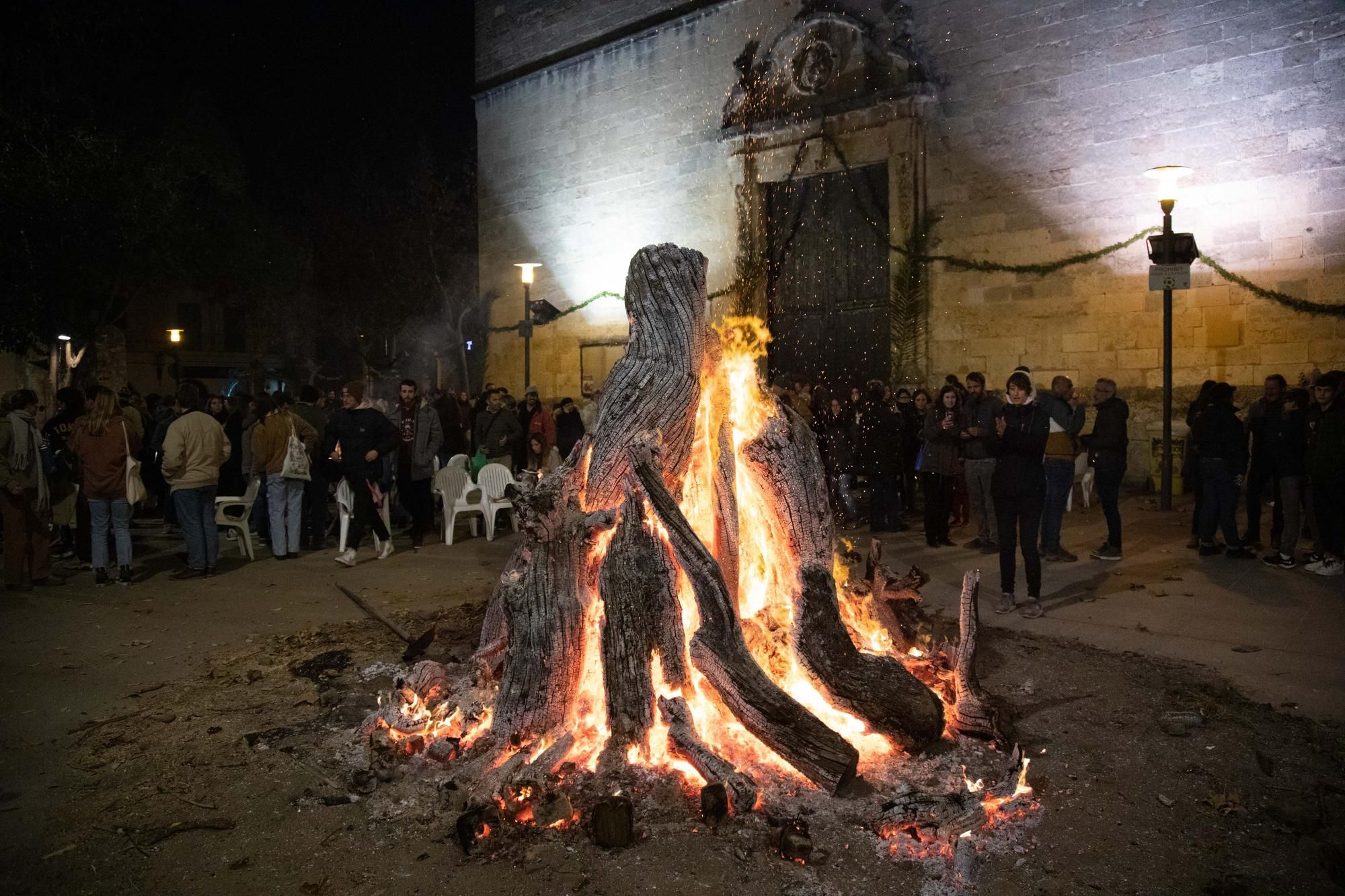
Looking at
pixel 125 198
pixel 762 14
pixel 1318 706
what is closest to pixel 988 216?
pixel 762 14

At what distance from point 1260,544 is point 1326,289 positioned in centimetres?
420

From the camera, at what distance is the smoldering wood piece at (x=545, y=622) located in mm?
4020

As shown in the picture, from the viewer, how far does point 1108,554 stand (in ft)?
27.6

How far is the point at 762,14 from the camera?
51.8ft

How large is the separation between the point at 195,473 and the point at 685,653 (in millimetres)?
6238

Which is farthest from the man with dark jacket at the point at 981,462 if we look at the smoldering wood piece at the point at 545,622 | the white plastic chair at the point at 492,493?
the smoldering wood piece at the point at 545,622

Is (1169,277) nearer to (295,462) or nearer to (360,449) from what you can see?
(360,449)

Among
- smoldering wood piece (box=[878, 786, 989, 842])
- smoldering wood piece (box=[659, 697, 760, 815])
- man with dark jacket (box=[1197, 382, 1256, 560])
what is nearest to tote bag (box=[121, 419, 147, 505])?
smoldering wood piece (box=[659, 697, 760, 815])

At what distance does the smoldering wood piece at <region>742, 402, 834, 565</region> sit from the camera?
14.8ft

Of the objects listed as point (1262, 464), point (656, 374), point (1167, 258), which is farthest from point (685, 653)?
point (1167, 258)

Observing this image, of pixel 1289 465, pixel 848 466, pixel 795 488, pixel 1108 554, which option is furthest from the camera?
pixel 848 466

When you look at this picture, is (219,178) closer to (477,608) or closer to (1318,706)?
(477,608)

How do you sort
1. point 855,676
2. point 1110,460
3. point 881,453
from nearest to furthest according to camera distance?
point 855,676
point 1110,460
point 881,453

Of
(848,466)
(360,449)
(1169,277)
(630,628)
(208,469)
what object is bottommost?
(630,628)
